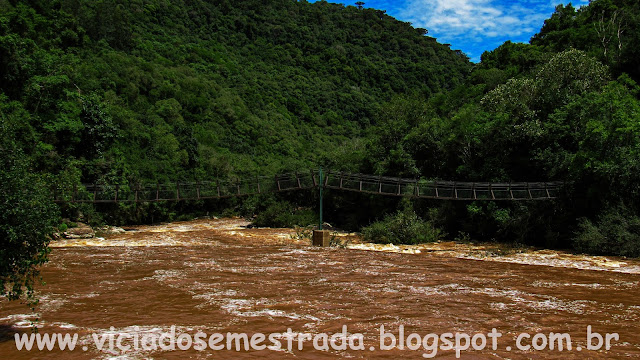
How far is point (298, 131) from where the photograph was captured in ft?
202

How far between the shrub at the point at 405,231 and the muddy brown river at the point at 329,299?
3.13 meters

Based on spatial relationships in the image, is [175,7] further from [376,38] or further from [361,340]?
[361,340]

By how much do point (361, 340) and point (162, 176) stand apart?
95.6 feet

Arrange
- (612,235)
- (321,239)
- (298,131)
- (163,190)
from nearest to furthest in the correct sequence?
1. (612,235)
2. (321,239)
3. (163,190)
4. (298,131)

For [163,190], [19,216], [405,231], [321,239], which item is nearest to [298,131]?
[163,190]

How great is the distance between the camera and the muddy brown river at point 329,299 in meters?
6.45

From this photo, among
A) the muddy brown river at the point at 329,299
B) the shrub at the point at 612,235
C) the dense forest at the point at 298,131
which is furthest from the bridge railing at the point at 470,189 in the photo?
the muddy brown river at the point at 329,299

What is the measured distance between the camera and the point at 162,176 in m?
32.8

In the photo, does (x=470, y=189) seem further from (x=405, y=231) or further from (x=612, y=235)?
(x=612, y=235)

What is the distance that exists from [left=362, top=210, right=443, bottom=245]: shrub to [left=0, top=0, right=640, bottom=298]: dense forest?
0.27ft

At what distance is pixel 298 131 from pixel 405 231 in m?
44.0

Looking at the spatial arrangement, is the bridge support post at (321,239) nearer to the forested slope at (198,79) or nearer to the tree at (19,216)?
the tree at (19,216)

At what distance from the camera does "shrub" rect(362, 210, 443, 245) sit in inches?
745

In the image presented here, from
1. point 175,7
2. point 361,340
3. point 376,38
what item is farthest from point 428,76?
point 361,340
